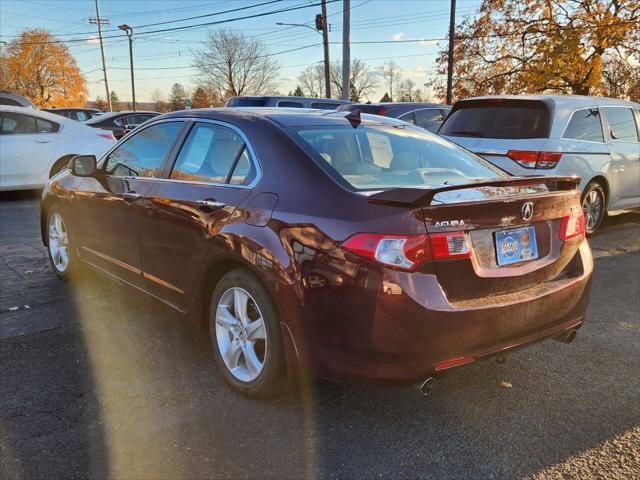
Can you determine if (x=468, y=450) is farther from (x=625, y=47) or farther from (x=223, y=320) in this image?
(x=625, y=47)

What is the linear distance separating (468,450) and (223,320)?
4.81 ft

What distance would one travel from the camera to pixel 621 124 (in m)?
7.74

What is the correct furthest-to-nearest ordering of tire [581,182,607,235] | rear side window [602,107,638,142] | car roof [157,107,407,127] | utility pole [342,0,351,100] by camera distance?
utility pole [342,0,351,100] → rear side window [602,107,638,142] → tire [581,182,607,235] → car roof [157,107,407,127]

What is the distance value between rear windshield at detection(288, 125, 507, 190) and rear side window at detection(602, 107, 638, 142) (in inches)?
193

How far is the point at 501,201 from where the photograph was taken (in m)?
2.56

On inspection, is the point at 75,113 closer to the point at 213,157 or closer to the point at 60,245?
the point at 60,245

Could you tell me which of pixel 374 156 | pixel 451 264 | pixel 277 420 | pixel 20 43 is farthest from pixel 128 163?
pixel 20 43

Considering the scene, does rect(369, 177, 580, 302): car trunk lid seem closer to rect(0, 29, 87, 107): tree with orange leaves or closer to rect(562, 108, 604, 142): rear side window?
rect(562, 108, 604, 142): rear side window

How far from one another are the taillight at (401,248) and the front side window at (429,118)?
9.42m

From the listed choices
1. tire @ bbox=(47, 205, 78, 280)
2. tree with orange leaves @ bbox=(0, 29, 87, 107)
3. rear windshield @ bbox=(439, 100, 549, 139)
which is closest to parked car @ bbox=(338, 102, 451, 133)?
rear windshield @ bbox=(439, 100, 549, 139)

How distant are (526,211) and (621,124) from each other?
621 centimetres

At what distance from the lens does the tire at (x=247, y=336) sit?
2.74 m

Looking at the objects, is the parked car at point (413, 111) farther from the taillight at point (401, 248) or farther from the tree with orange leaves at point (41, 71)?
the tree with orange leaves at point (41, 71)

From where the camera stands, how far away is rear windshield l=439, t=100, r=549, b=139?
21.9 feet
